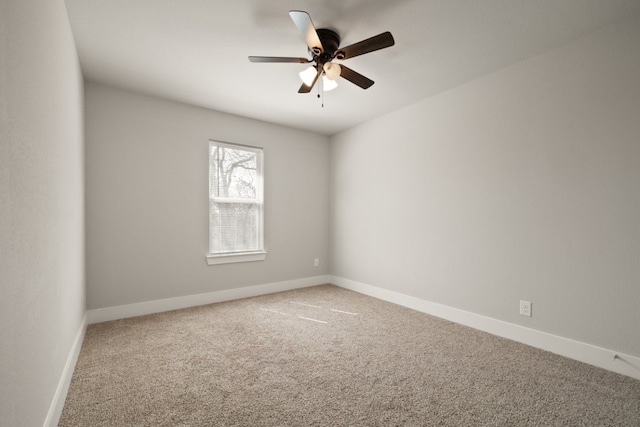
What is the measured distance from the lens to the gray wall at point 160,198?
3.13m

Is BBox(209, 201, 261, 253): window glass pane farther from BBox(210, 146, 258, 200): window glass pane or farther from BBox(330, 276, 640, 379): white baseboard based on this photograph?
BBox(330, 276, 640, 379): white baseboard

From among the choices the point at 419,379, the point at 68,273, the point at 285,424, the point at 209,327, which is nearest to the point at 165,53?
the point at 68,273

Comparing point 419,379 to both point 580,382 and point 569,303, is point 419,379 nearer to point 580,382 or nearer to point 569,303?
point 580,382

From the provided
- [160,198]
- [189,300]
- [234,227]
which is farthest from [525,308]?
Answer: [160,198]

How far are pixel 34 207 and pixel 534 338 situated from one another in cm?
351

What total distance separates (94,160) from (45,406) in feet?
8.12

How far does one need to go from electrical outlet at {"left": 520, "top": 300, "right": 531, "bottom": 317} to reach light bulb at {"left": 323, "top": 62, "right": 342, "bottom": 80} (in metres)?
2.54

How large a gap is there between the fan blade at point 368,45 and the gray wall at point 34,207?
169 cm

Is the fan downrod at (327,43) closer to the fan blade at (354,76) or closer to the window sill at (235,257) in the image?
the fan blade at (354,76)

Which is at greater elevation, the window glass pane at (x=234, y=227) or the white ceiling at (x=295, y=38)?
the white ceiling at (x=295, y=38)

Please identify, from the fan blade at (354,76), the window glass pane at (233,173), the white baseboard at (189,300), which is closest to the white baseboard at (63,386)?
the white baseboard at (189,300)

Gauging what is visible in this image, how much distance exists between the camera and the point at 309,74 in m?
2.43

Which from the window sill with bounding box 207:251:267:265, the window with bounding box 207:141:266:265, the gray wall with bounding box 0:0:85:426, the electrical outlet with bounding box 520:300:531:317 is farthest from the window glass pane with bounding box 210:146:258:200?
the electrical outlet with bounding box 520:300:531:317

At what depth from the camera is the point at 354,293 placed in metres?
4.29
